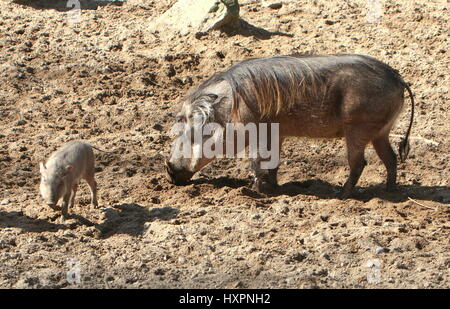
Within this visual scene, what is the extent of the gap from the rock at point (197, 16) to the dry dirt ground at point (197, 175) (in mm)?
152

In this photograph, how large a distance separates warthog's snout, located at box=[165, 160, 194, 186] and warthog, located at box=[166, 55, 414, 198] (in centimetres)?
5

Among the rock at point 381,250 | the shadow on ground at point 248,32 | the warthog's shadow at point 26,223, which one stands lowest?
the rock at point 381,250

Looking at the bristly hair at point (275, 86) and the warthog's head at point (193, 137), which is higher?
the bristly hair at point (275, 86)

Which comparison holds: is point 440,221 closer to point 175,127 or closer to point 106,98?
point 175,127

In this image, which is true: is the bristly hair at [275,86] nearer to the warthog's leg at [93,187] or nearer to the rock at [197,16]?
the warthog's leg at [93,187]

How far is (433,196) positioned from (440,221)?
500 mm

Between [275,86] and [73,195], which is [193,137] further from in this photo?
[73,195]

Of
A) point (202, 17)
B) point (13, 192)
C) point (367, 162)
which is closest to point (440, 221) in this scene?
point (367, 162)

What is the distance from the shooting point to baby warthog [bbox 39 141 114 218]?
18.7 feet

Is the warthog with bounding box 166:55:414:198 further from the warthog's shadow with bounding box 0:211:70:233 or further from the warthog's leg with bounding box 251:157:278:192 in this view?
the warthog's shadow with bounding box 0:211:70:233

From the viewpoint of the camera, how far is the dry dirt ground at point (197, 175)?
5.23 metres

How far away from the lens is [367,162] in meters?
7.13

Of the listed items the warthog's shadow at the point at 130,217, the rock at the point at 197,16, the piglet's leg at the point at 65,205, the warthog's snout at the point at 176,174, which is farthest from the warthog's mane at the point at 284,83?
the rock at the point at 197,16

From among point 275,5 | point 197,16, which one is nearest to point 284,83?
point 197,16
